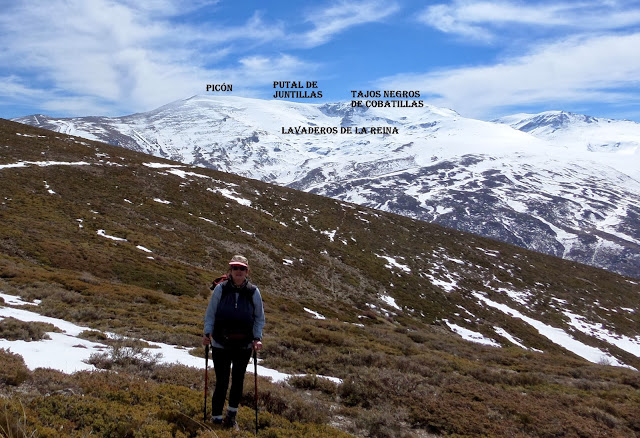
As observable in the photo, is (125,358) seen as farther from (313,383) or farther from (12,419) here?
(313,383)

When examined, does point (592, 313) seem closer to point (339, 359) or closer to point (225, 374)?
point (339, 359)

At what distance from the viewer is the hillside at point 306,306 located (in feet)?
28.3

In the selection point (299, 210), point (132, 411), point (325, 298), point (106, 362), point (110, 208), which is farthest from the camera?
point (299, 210)

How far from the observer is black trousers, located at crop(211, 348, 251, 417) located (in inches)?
278

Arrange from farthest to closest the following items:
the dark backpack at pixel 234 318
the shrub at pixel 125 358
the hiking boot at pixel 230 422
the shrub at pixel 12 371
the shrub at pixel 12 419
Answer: the shrub at pixel 125 358, the shrub at pixel 12 371, the hiking boot at pixel 230 422, the dark backpack at pixel 234 318, the shrub at pixel 12 419

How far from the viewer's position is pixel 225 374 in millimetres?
7062

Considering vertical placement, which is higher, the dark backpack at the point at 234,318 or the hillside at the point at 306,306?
the dark backpack at the point at 234,318

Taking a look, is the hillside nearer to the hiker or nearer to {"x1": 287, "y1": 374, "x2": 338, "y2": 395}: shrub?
{"x1": 287, "y1": 374, "x2": 338, "y2": 395}: shrub

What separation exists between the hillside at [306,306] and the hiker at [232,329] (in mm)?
688

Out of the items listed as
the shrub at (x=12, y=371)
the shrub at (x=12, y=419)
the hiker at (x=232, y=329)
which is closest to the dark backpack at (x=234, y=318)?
the hiker at (x=232, y=329)

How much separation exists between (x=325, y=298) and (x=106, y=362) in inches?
1146

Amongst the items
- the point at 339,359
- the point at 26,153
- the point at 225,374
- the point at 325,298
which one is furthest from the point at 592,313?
the point at 26,153

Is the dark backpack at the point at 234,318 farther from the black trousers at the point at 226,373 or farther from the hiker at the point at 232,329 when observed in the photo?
the black trousers at the point at 226,373

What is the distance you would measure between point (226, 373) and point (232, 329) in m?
0.86
